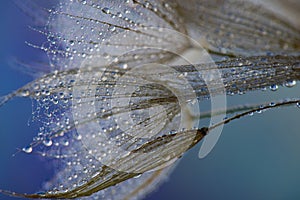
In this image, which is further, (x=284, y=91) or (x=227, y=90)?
(x=284, y=91)

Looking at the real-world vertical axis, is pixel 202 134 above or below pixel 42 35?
below

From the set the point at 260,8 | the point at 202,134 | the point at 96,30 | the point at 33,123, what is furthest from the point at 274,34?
the point at 33,123

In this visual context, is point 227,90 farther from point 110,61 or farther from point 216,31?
point 110,61

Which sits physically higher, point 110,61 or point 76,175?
point 110,61

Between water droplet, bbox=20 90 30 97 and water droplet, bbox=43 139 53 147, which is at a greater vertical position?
water droplet, bbox=20 90 30 97

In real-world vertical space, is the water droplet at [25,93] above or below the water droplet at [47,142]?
above

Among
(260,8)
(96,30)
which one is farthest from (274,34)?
(96,30)

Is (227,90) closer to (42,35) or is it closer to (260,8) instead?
(260,8)

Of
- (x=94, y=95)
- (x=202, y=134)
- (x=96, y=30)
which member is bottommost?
(x=202, y=134)

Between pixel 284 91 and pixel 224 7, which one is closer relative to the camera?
pixel 224 7
